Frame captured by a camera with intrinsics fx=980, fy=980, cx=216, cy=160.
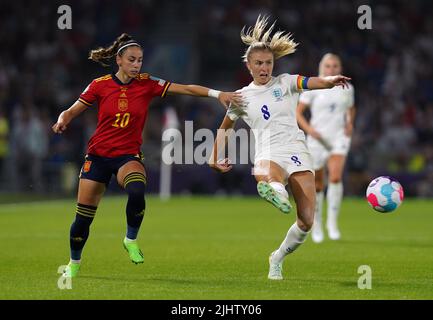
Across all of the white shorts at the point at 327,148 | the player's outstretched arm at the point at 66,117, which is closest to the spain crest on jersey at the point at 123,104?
the player's outstretched arm at the point at 66,117

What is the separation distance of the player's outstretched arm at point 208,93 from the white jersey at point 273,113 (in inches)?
9.0

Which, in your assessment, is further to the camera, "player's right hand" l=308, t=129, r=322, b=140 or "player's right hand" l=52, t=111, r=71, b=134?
"player's right hand" l=308, t=129, r=322, b=140

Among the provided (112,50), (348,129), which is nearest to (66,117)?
(112,50)

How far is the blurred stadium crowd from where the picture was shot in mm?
25406

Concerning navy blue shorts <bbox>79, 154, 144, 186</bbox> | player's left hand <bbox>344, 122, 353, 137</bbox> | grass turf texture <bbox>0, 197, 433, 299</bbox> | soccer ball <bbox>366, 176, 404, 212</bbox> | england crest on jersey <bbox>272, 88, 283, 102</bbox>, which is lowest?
grass turf texture <bbox>0, 197, 433, 299</bbox>

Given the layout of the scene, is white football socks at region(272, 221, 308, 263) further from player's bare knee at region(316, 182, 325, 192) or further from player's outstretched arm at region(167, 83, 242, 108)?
player's bare knee at region(316, 182, 325, 192)

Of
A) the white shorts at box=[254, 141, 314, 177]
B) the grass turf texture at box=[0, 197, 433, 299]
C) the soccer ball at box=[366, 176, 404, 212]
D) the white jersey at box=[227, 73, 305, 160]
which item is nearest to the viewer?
the grass turf texture at box=[0, 197, 433, 299]

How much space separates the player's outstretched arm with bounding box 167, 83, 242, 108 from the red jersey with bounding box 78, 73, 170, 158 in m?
0.29

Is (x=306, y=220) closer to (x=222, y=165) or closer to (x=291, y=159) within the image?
(x=291, y=159)

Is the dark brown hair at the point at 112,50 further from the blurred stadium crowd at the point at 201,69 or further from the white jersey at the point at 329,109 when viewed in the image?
the blurred stadium crowd at the point at 201,69

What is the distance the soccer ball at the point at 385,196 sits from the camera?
33.0ft

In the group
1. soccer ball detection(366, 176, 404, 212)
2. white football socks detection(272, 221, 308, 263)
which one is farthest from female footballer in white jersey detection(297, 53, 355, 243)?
white football socks detection(272, 221, 308, 263)

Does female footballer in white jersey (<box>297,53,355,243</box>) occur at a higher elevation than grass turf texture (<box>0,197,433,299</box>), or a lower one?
higher

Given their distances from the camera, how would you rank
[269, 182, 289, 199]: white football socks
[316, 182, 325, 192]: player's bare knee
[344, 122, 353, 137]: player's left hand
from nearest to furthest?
[269, 182, 289, 199]: white football socks, [316, 182, 325, 192]: player's bare knee, [344, 122, 353, 137]: player's left hand
